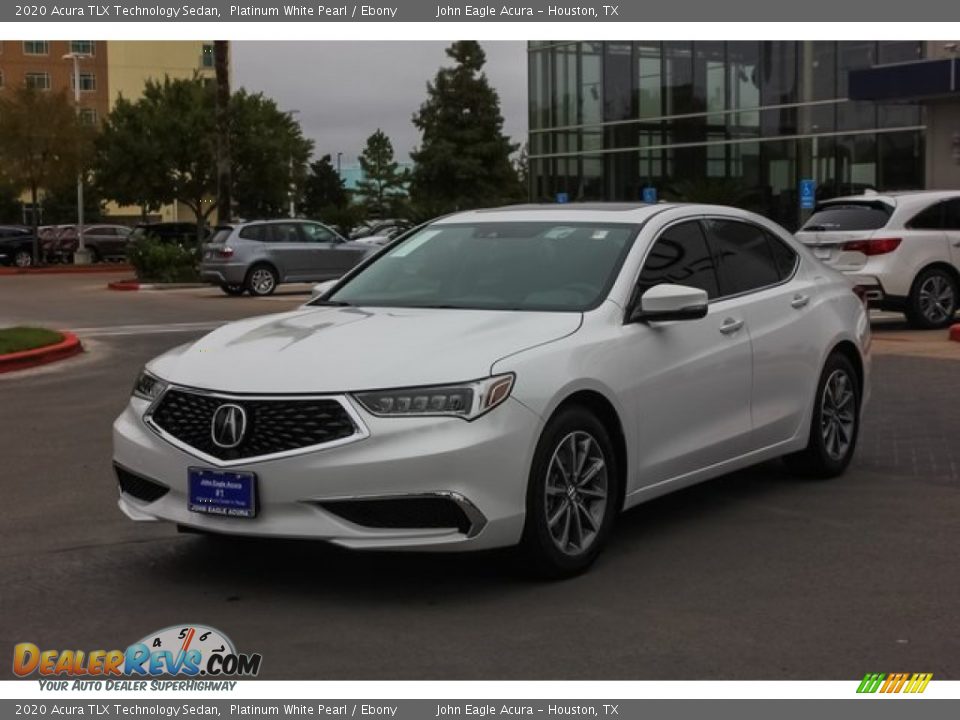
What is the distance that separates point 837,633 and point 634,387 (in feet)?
5.16

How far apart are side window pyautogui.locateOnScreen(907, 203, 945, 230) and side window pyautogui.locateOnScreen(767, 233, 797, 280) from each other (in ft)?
32.2

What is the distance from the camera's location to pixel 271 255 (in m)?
29.9

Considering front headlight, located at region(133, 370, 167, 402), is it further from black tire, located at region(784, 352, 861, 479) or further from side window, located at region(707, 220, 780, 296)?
black tire, located at region(784, 352, 861, 479)

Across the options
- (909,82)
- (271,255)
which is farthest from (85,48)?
(909,82)

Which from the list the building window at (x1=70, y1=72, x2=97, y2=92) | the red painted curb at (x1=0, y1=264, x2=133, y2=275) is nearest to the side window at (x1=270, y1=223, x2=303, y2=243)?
the red painted curb at (x1=0, y1=264, x2=133, y2=275)

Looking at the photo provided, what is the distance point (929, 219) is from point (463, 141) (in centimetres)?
5406

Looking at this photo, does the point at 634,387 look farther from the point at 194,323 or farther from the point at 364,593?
the point at 194,323

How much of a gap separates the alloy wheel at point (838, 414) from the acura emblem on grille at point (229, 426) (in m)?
3.77

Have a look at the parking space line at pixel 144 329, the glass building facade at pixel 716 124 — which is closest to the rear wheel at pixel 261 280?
the parking space line at pixel 144 329

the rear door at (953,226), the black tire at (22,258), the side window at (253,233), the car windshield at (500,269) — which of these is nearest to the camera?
the car windshield at (500,269)

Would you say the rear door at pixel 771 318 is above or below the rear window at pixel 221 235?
below

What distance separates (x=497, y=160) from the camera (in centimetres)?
7112

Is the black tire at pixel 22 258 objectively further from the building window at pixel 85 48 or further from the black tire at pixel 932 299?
the building window at pixel 85 48

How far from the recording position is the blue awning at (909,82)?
24.1m
